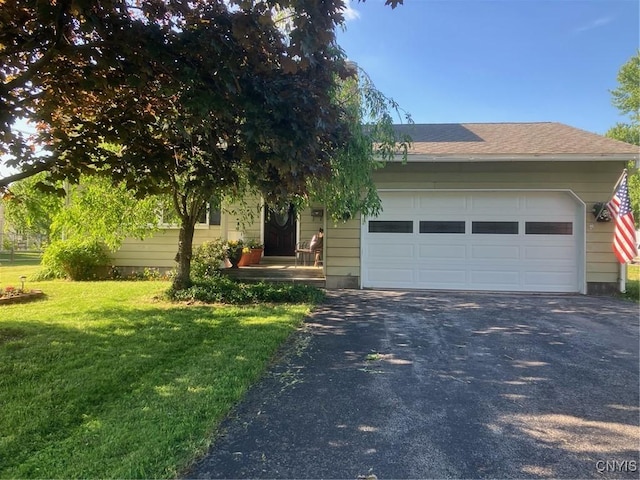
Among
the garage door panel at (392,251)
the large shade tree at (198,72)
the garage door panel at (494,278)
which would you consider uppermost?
the large shade tree at (198,72)

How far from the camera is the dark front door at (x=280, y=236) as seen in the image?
41.8ft

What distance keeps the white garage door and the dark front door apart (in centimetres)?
362

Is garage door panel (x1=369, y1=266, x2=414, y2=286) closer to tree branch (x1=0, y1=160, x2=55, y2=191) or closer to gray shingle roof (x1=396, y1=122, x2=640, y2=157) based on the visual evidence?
gray shingle roof (x1=396, y1=122, x2=640, y2=157)

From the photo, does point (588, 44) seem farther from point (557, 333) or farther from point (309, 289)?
point (309, 289)

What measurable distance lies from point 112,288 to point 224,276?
2.73 meters

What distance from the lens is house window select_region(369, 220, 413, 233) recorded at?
9.77 metres

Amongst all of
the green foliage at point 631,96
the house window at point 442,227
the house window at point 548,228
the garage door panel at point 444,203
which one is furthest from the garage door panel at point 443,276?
the green foliage at point 631,96

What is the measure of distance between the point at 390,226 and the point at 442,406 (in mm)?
6748

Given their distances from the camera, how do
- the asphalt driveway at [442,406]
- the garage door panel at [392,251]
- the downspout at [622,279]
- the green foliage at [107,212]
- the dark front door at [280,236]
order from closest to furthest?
the asphalt driveway at [442,406] < the green foliage at [107,212] < the downspout at [622,279] < the garage door panel at [392,251] < the dark front door at [280,236]

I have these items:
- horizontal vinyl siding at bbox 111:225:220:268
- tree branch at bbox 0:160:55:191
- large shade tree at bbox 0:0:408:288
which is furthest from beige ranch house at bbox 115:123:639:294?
tree branch at bbox 0:160:55:191

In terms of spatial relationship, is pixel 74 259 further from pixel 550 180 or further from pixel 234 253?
pixel 550 180

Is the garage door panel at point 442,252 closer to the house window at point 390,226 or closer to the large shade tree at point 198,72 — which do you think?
the house window at point 390,226

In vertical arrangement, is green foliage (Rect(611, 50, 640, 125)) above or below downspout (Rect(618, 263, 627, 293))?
above

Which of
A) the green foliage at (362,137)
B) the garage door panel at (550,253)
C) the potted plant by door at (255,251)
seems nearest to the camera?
the green foliage at (362,137)
